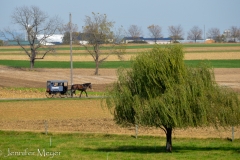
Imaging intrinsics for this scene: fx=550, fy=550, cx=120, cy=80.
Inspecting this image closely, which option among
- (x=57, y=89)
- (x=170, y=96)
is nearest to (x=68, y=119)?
(x=57, y=89)

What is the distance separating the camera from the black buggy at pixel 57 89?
54.0 m

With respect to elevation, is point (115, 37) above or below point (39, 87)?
above

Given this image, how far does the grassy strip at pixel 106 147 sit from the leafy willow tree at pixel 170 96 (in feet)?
4.49

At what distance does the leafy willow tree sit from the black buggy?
2989 centimetres

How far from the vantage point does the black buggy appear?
54.0 meters

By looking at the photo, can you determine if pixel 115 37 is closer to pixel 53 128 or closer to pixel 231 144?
pixel 53 128

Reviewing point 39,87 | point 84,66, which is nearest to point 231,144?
point 39,87

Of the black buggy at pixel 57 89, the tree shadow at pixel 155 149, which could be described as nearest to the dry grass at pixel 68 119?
the tree shadow at pixel 155 149

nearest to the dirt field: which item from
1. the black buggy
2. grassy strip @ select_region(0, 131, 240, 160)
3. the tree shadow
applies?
the tree shadow

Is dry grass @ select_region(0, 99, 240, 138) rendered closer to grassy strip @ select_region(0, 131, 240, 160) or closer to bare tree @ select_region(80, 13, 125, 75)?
grassy strip @ select_region(0, 131, 240, 160)

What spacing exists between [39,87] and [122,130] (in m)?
33.8

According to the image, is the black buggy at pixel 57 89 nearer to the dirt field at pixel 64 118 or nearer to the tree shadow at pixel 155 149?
the dirt field at pixel 64 118

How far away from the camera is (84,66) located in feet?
336

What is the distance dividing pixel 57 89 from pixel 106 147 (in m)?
28.4
